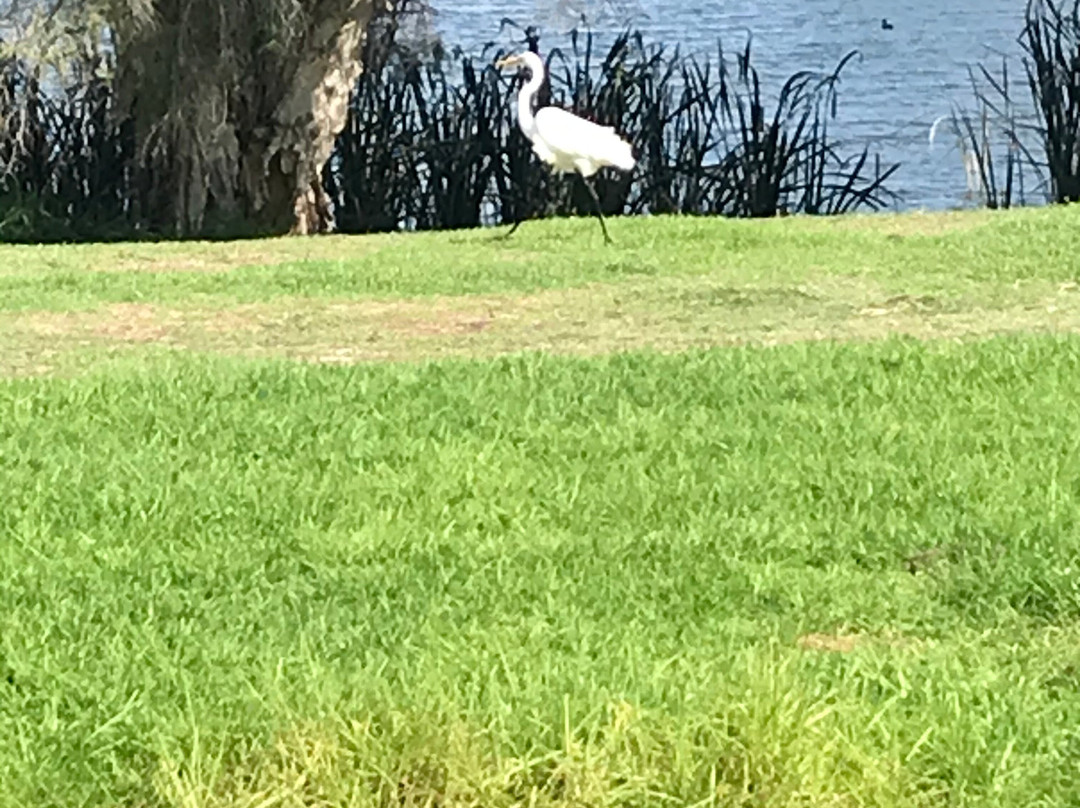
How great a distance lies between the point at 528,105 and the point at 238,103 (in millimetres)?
2104

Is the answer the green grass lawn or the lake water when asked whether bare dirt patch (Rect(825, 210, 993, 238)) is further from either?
the green grass lawn

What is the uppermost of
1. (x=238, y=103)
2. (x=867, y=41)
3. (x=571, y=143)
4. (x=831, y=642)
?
(x=867, y=41)

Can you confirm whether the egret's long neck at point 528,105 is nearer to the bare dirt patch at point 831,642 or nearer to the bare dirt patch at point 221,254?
the bare dirt patch at point 221,254

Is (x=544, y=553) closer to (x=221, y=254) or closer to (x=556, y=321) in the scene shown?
(x=556, y=321)

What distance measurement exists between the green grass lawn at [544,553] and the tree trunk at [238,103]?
4153 mm

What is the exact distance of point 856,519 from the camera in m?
5.11

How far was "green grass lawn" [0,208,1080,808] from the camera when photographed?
11.9ft

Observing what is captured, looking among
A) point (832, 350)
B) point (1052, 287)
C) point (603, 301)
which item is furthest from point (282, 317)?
point (1052, 287)

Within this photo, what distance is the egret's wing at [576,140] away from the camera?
11219mm

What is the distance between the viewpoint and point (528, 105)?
11.7 m

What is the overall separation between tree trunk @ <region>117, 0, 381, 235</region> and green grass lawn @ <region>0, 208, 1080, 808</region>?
13.6 feet

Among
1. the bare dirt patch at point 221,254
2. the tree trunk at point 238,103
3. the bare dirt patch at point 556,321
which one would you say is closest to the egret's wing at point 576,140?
the bare dirt patch at point 221,254

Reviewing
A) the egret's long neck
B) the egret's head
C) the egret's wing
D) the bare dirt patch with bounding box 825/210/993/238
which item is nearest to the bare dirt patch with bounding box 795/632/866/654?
the bare dirt patch with bounding box 825/210/993/238

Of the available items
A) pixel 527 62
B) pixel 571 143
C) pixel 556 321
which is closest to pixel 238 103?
pixel 527 62
